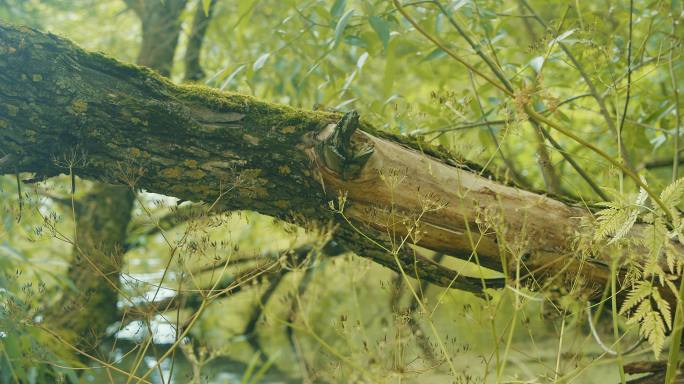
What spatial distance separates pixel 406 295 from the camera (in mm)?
3586

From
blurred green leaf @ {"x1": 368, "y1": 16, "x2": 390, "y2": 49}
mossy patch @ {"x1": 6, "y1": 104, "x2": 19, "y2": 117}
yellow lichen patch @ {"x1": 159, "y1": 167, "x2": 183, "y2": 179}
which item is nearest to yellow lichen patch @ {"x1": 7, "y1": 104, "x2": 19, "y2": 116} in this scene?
mossy patch @ {"x1": 6, "y1": 104, "x2": 19, "y2": 117}

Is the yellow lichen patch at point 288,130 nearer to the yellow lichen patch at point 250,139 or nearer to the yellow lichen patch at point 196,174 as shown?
the yellow lichen patch at point 250,139

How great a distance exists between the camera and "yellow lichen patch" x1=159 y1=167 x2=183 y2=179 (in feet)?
4.81

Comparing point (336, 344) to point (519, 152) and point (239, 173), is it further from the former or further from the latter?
point (239, 173)

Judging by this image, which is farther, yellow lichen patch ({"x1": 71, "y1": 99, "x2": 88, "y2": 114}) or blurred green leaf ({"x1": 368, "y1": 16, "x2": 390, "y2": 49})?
blurred green leaf ({"x1": 368, "y1": 16, "x2": 390, "y2": 49})

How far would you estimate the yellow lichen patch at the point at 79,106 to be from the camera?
141 centimetres

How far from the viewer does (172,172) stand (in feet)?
4.82

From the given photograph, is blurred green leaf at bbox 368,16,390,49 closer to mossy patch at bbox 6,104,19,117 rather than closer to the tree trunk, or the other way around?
mossy patch at bbox 6,104,19,117

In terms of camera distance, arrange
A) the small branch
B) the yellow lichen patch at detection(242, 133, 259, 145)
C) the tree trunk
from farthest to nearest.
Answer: the small branch < the tree trunk < the yellow lichen patch at detection(242, 133, 259, 145)

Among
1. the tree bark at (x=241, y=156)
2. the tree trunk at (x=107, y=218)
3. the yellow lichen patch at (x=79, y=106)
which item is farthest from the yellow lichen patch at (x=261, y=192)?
the tree trunk at (x=107, y=218)

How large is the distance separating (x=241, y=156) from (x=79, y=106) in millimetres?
334

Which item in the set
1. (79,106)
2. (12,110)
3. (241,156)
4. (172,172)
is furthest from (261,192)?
(12,110)

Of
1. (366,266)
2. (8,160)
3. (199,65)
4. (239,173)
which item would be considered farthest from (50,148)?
(199,65)

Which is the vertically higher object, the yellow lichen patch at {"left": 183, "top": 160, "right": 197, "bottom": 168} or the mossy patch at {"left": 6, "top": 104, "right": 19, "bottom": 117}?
the mossy patch at {"left": 6, "top": 104, "right": 19, "bottom": 117}
